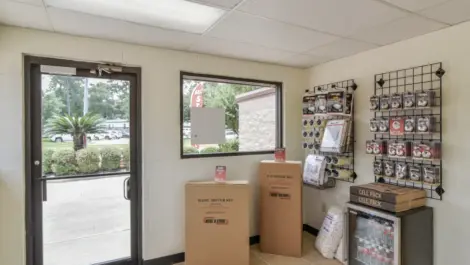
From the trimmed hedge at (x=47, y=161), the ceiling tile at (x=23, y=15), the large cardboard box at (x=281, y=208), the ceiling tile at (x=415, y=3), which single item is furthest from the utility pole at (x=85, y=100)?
the ceiling tile at (x=415, y=3)

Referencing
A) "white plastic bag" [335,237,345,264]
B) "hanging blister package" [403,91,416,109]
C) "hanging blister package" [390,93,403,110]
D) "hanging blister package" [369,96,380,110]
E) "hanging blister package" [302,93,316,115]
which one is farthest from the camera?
"hanging blister package" [302,93,316,115]

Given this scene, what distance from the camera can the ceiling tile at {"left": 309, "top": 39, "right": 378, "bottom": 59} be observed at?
2.67m

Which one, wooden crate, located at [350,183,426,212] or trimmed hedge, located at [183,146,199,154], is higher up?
trimmed hedge, located at [183,146,199,154]

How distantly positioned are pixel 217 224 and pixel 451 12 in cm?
264

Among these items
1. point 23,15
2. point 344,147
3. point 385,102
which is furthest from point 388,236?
point 23,15

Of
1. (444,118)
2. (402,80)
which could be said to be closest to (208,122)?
(402,80)

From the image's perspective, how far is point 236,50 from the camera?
288cm

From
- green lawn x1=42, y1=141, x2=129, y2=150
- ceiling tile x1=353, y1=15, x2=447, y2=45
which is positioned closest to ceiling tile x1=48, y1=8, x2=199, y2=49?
green lawn x1=42, y1=141, x2=129, y2=150

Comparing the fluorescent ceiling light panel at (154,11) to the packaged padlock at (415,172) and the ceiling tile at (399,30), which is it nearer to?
the ceiling tile at (399,30)

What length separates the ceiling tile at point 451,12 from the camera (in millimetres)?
1841

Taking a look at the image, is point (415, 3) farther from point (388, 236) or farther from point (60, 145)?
point (60, 145)

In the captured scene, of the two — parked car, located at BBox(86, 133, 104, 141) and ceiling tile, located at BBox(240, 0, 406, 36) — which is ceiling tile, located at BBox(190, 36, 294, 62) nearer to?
ceiling tile, located at BBox(240, 0, 406, 36)

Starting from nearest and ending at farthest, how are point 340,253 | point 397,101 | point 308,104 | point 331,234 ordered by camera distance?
point 397,101, point 340,253, point 331,234, point 308,104

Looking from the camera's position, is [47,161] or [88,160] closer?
[47,161]
